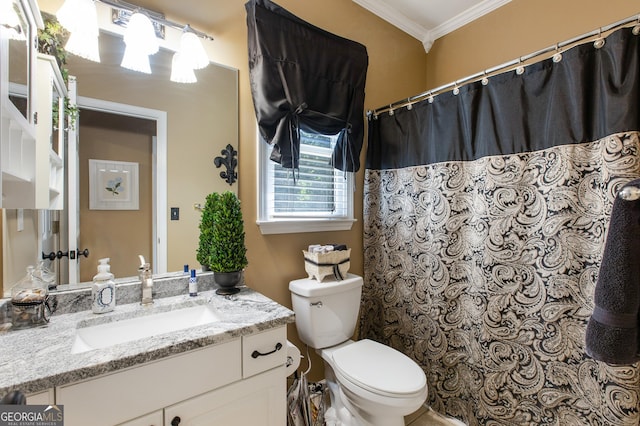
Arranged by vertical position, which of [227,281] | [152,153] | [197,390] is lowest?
[197,390]

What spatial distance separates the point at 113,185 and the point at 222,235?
51 cm

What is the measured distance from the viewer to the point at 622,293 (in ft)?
2.67

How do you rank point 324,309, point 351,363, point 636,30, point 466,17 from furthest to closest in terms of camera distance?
1. point 466,17
2. point 324,309
3. point 351,363
4. point 636,30

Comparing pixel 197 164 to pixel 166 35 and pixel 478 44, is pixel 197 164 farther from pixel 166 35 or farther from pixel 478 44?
pixel 478 44

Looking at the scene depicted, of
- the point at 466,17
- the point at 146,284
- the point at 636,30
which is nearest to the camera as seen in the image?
the point at 636,30

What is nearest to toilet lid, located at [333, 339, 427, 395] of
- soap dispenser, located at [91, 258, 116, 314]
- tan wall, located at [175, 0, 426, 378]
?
tan wall, located at [175, 0, 426, 378]

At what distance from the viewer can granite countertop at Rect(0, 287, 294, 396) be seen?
2.36 feet

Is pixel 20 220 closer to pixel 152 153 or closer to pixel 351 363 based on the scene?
pixel 152 153

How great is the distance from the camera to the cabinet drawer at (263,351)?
1025 mm

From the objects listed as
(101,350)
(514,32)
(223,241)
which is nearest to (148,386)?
(101,350)

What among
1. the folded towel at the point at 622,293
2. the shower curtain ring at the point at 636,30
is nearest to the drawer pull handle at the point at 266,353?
the folded towel at the point at 622,293

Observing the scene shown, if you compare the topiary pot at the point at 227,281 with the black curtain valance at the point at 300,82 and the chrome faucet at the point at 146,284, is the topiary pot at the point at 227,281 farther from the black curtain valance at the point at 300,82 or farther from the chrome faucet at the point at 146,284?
the black curtain valance at the point at 300,82

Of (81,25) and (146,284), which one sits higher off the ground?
(81,25)

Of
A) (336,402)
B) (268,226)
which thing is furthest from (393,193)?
(336,402)
